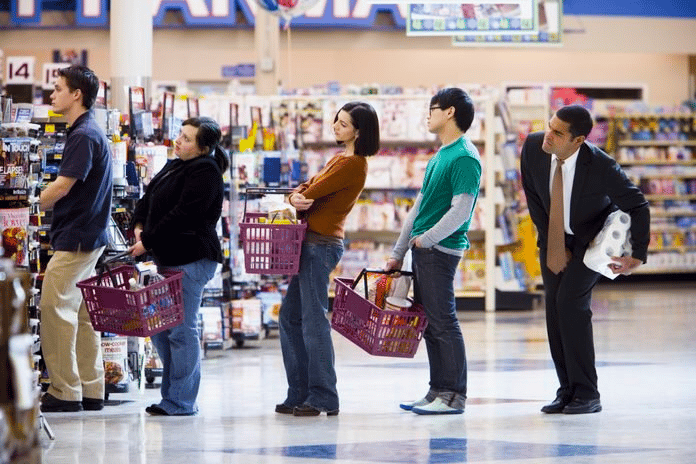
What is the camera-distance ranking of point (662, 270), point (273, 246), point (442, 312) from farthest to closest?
point (662, 270) → point (442, 312) → point (273, 246)

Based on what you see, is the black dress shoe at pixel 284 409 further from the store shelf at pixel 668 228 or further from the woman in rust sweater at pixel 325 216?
the store shelf at pixel 668 228

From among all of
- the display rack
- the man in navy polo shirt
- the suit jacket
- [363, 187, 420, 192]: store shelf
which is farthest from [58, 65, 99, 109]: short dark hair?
the display rack

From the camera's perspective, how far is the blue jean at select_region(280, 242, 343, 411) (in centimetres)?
612

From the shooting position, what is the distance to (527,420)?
6.16m

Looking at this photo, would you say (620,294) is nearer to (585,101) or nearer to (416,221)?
(585,101)

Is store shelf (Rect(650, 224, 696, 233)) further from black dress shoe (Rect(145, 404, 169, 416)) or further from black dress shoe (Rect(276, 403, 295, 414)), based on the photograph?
black dress shoe (Rect(145, 404, 169, 416))

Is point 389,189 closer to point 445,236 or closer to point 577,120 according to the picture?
point 577,120

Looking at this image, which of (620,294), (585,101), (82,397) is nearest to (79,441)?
(82,397)

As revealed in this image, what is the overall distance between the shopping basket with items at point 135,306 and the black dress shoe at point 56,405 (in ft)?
2.02

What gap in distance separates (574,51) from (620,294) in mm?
4389

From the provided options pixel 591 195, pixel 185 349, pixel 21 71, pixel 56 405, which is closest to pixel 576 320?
pixel 591 195

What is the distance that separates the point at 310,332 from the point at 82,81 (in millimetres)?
1577

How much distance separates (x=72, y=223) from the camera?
612cm

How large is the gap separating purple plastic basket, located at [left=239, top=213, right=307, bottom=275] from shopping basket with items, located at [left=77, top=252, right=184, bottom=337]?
334mm
